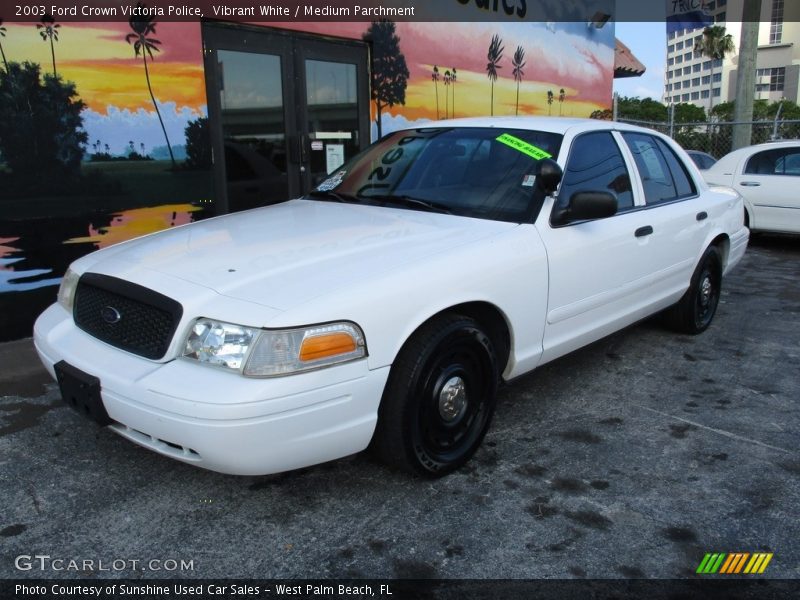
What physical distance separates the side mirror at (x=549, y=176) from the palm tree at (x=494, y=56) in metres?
6.89

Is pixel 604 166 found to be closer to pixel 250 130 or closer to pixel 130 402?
pixel 130 402

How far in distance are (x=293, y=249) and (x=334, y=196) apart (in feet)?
4.09

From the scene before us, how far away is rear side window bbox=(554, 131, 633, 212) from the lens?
3.81 m

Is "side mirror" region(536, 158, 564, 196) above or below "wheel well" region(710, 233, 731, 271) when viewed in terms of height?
above

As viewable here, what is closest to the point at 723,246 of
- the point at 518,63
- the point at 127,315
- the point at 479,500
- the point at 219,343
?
the point at 479,500

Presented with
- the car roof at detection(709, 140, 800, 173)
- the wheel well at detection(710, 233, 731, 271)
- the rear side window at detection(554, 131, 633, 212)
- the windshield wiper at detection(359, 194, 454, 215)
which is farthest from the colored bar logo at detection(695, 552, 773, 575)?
the car roof at detection(709, 140, 800, 173)

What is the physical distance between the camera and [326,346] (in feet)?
8.43

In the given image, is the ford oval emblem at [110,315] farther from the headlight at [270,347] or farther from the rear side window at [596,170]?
the rear side window at [596,170]

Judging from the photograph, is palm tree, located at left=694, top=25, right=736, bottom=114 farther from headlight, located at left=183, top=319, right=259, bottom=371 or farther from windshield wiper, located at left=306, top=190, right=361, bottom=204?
headlight, located at left=183, top=319, right=259, bottom=371

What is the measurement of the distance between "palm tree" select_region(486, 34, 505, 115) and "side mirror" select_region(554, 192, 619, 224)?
691cm

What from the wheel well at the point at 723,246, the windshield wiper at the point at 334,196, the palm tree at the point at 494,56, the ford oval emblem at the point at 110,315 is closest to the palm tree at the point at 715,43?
the palm tree at the point at 494,56

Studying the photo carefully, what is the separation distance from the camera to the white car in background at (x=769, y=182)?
9.42 meters

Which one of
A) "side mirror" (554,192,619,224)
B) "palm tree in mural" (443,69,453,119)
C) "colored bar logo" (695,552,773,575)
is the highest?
"palm tree in mural" (443,69,453,119)

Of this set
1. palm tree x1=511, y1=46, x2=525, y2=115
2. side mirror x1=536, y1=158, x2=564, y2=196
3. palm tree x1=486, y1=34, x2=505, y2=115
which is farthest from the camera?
palm tree x1=511, y1=46, x2=525, y2=115
